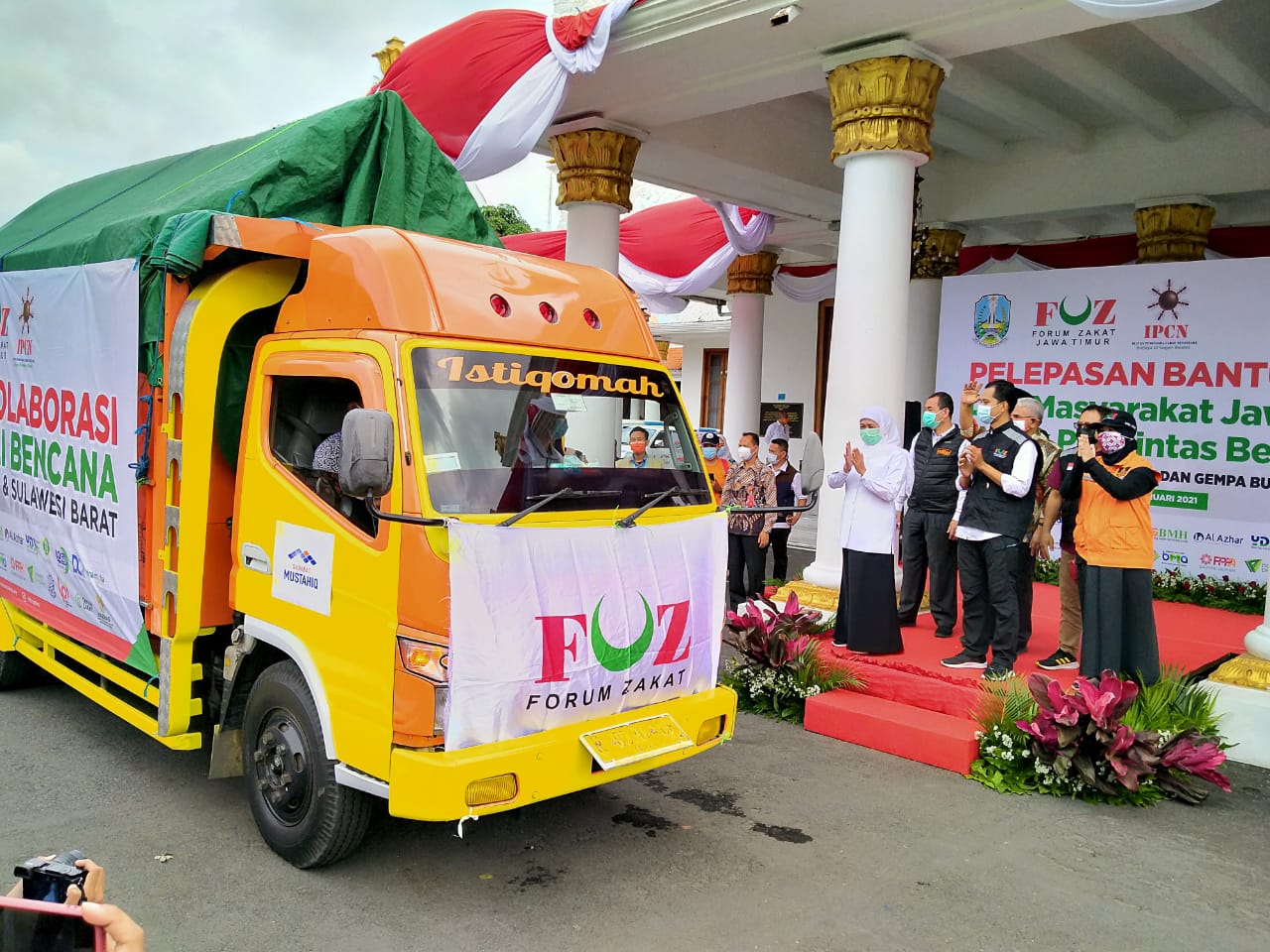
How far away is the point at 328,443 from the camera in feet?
13.2

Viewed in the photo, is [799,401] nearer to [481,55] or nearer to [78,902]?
[481,55]

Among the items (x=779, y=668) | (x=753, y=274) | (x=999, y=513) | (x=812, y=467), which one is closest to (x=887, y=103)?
(x=999, y=513)

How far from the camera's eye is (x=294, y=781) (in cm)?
395

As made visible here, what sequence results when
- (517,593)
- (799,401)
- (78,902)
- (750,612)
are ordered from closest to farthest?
(78,902), (517,593), (750,612), (799,401)

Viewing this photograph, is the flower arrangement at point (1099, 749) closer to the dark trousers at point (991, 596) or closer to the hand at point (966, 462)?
the dark trousers at point (991, 596)

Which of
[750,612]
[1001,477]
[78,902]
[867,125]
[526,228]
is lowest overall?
[750,612]

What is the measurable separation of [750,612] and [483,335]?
3526 mm

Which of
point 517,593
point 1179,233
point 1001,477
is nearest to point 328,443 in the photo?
point 517,593

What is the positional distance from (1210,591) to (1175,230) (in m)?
4.15

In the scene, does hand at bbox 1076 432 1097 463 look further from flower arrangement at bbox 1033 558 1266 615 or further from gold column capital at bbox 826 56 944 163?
flower arrangement at bbox 1033 558 1266 615

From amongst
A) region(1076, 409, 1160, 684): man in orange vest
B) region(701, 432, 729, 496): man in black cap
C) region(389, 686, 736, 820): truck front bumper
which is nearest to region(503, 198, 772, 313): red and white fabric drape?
region(701, 432, 729, 496): man in black cap

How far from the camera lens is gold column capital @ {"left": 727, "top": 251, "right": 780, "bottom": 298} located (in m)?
16.2

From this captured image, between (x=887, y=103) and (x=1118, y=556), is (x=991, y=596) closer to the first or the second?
(x=1118, y=556)

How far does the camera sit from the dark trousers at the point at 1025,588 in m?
6.52
